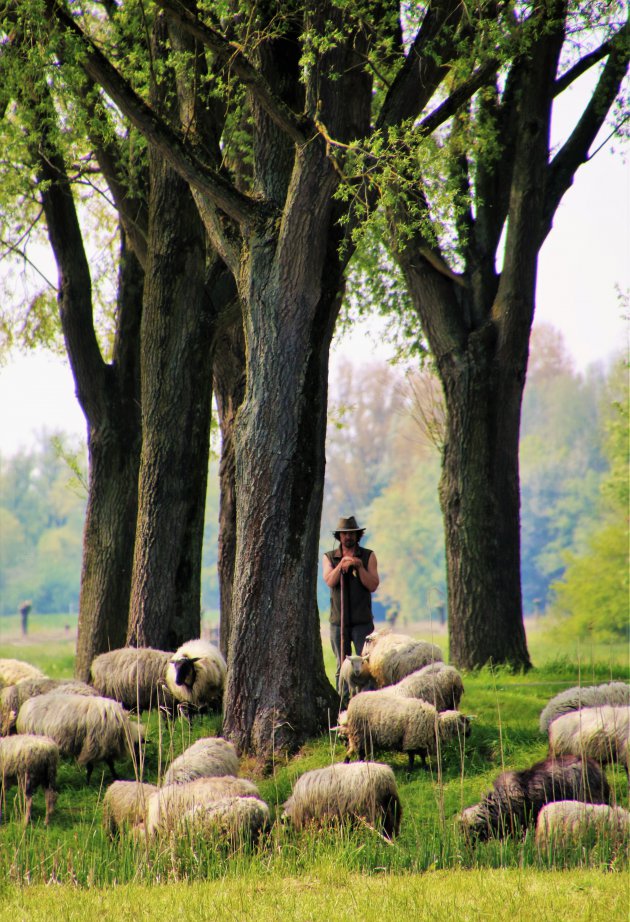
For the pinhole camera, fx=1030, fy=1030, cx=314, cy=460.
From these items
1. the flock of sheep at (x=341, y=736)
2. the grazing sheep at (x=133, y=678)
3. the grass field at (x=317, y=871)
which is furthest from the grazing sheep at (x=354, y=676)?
the grazing sheep at (x=133, y=678)

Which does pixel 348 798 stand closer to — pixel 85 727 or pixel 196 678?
pixel 85 727

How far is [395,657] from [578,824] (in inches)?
164

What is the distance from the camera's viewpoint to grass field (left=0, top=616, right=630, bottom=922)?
6.15 m

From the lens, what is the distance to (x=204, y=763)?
8.60 meters

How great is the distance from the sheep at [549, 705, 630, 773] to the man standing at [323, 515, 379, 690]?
300 cm

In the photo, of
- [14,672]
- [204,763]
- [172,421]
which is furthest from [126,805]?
[172,421]

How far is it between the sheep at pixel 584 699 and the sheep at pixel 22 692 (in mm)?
4705

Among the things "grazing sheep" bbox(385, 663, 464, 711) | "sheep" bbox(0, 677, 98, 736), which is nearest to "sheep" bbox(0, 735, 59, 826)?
"sheep" bbox(0, 677, 98, 736)

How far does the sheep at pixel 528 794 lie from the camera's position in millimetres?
7723

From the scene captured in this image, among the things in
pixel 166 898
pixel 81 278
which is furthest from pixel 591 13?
pixel 166 898

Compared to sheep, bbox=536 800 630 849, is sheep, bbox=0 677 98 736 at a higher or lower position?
higher

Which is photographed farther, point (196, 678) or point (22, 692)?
point (196, 678)

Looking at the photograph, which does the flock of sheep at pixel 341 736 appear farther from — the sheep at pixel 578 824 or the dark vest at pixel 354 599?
the dark vest at pixel 354 599

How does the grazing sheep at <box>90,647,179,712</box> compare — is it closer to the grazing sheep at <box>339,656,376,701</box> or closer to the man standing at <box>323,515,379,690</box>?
the man standing at <box>323,515,379,690</box>
